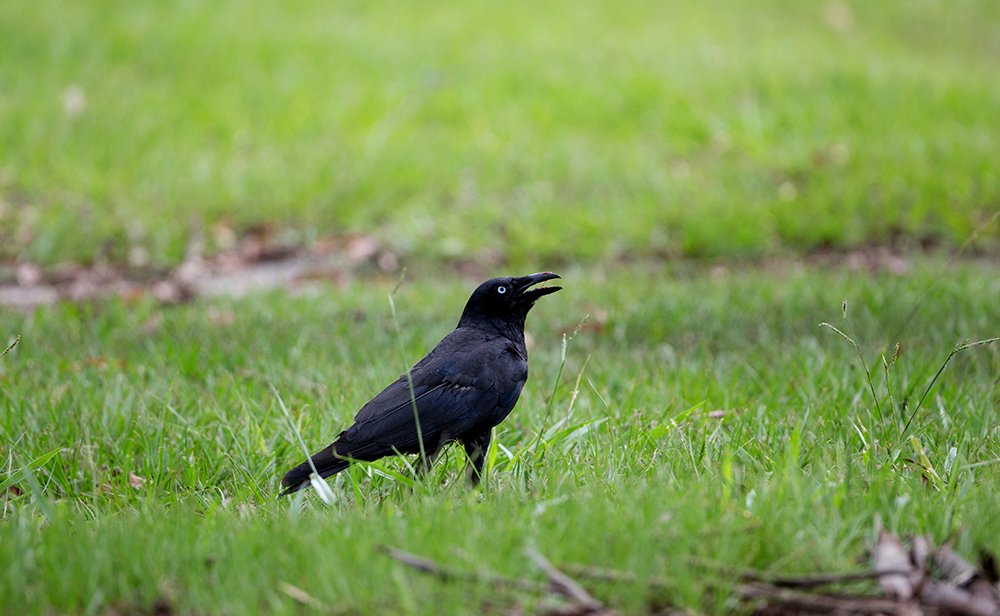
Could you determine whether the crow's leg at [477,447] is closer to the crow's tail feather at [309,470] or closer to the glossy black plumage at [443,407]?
the glossy black plumage at [443,407]

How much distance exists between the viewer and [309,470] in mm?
3170

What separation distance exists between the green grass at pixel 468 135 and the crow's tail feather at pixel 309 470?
4.80 metres

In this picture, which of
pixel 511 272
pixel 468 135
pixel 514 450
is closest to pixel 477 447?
pixel 514 450

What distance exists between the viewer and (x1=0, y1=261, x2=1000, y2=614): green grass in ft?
8.15

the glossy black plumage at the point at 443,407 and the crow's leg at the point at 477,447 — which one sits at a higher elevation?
the glossy black plumage at the point at 443,407

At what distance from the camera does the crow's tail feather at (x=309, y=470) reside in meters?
3.16

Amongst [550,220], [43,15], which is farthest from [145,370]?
[43,15]

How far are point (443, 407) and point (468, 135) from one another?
6710 mm

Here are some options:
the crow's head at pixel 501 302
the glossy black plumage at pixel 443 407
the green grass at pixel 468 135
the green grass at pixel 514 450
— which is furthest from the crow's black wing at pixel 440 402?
the green grass at pixel 468 135

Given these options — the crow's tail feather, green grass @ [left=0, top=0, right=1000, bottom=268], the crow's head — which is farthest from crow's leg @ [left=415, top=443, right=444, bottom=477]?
green grass @ [left=0, top=0, right=1000, bottom=268]

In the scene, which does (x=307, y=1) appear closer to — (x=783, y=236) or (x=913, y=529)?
(x=783, y=236)

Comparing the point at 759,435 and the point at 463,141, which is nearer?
the point at 759,435

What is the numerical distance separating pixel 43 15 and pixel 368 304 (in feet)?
23.3

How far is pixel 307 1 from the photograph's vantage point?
12969mm
